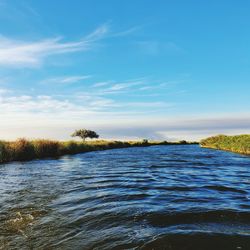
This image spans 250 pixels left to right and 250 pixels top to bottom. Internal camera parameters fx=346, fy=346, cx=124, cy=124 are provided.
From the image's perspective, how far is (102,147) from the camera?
7169cm

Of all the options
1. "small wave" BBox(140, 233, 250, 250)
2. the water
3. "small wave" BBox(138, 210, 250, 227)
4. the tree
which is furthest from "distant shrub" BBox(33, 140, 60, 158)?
the tree

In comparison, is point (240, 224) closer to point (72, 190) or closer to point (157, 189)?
point (157, 189)

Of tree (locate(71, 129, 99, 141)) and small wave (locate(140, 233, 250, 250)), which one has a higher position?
tree (locate(71, 129, 99, 141))

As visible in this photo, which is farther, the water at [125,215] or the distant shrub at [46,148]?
the distant shrub at [46,148]

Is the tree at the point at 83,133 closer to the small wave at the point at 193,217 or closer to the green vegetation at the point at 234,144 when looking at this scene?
A: the green vegetation at the point at 234,144

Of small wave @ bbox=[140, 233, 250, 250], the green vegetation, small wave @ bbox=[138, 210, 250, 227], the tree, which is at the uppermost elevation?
the tree

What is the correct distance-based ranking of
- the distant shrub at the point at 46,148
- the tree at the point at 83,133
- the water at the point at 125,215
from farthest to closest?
the tree at the point at 83,133 < the distant shrub at the point at 46,148 < the water at the point at 125,215

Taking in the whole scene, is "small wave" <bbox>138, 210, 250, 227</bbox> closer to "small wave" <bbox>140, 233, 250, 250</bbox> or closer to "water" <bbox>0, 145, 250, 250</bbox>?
"water" <bbox>0, 145, 250, 250</bbox>

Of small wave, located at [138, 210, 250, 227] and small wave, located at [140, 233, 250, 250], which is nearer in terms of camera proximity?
small wave, located at [140, 233, 250, 250]

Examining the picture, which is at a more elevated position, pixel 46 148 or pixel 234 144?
pixel 46 148

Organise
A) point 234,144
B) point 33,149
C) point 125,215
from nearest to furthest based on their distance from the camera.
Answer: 1. point 125,215
2. point 33,149
3. point 234,144

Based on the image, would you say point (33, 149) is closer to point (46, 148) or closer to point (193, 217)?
point (46, 148)

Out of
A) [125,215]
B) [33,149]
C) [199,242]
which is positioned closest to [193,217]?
[125,215]

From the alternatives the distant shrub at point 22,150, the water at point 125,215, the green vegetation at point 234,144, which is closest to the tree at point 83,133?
the green vegetation at point 234,144
